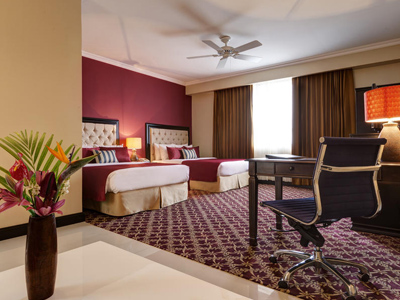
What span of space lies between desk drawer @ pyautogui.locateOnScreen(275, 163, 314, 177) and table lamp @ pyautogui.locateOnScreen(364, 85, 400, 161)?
88cm

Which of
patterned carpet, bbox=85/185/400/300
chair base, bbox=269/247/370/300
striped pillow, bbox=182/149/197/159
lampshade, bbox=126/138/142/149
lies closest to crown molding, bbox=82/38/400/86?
lampshade, bbox=126/138/142/149

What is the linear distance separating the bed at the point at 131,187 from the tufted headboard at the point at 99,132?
146 centimetres

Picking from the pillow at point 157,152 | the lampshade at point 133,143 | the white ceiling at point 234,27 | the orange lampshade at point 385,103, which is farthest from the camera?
the pillow at point 157,152

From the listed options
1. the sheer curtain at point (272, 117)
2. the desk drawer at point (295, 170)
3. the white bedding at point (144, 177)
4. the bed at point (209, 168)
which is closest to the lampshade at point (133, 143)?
the bed at point (209, 168)

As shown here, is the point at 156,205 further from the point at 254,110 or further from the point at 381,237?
the point at 254,110

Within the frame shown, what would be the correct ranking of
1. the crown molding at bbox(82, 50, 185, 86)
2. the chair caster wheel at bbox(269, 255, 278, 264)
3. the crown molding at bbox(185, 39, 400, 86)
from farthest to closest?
the crown molding at bbox(82, 50, 185, 86) < the crown molding at bbox(185, 39, 400, 86) < the chair caster wheel at bbox(269, 255, 278, 264)

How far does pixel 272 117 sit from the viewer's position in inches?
243

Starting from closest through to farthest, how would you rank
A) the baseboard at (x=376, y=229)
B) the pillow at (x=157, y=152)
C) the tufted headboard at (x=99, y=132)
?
the baseboard at (x=376, y=229), the tufted headboard at (x=99, y=132), the pillow at (x=157, y=152)

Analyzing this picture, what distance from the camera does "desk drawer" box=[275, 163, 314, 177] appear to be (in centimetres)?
191

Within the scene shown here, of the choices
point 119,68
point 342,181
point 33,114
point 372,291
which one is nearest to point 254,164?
point 342,181

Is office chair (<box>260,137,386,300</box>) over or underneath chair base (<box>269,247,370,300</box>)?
over

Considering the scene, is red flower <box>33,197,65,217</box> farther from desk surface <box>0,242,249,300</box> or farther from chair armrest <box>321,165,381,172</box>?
chair armrest <box>321,165,381,172</box>

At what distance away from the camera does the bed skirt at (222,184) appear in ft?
15.8

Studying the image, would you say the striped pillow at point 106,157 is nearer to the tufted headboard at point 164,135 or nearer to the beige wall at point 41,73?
the beige wall at point 41,73
